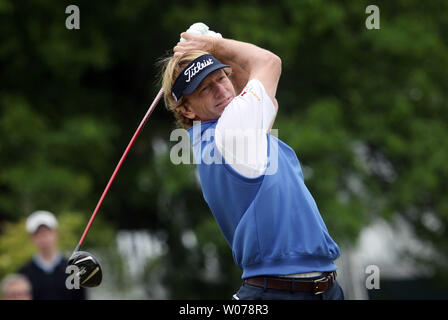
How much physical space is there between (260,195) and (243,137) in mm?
270

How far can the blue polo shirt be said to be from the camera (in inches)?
135

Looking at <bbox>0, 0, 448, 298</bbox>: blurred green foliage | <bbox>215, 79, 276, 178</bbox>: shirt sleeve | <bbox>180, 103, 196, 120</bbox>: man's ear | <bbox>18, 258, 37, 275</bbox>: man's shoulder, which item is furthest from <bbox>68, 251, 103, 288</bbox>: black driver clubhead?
<bbox>0, 0, 448, 298</bbox>: blurred green foliage

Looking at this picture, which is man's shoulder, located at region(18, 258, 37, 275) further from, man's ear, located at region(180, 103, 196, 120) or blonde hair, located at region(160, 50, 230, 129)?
man's ear, located at region(180, 103, 196, 120)

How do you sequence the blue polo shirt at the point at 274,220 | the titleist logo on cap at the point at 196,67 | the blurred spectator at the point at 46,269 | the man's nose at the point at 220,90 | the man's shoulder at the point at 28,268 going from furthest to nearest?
the man's shoulder at the point at 28,268 < the blurred spectator at the point at 46,269 < the man's nose at the point at 220,90 < the titleist logo on cap at the point at 196,67 < the blue polo shirt at the point at 274,220

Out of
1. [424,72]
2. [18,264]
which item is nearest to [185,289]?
[18,264]

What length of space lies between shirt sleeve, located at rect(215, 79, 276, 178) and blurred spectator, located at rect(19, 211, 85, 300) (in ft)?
13.6

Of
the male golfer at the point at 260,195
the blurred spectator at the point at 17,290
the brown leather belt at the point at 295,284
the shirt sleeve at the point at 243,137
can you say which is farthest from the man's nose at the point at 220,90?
the blurred spectator at the point at 17,290

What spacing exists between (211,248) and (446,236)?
4.88m

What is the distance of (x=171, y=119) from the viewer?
13.4 m

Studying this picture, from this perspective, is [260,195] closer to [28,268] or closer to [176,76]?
[176,76]

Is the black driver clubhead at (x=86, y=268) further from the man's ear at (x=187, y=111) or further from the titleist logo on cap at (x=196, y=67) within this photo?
the titleist logo on cap at (x=196, y=67)

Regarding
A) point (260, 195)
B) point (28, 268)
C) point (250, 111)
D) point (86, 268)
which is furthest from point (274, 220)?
point (28, 268)

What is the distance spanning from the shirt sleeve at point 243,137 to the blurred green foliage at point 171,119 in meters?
7.51

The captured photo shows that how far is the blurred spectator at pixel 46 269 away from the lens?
7387 millimetres
